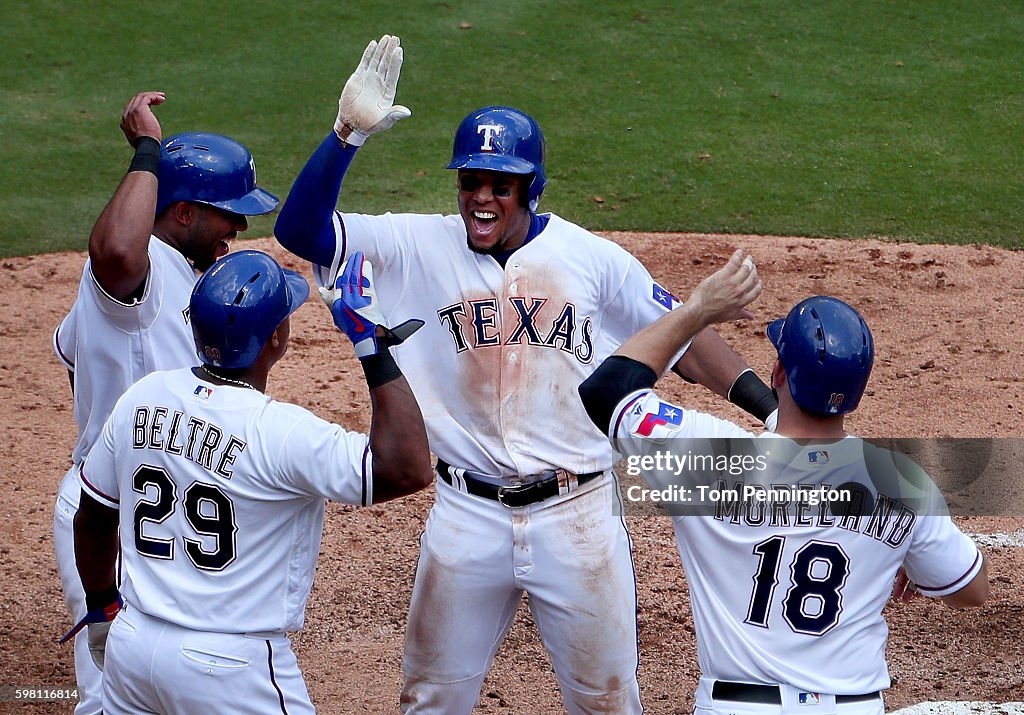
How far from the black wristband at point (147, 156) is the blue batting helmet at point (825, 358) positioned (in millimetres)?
1993

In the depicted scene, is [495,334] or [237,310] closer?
[237,310]

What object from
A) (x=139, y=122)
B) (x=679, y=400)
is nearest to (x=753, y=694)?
(x=139, y=122)

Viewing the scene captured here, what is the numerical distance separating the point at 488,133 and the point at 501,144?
0.05m

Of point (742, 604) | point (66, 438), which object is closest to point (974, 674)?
point (742, 604)

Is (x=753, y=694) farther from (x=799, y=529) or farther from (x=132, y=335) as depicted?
(x=132, y=335)

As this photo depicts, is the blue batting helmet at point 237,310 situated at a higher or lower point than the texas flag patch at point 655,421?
higher

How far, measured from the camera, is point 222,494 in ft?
9.77

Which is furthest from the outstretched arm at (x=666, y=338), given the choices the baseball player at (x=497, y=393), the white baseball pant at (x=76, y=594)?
the white baseball pant at (x=76, y=594)

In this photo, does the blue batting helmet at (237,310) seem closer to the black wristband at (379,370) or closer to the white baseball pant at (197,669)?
the black wristband at (379,370)

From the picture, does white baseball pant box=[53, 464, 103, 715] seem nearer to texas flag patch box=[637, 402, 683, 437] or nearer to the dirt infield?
the dirt infield

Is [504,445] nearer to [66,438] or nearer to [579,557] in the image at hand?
[579,557]

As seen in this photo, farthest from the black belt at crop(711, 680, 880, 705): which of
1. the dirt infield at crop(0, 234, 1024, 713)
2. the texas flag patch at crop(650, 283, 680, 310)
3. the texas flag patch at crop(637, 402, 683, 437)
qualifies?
the dirt infield at crop(0, 234, 1024, 713)

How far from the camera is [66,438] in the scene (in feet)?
20.9

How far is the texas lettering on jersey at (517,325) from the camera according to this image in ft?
12.4
